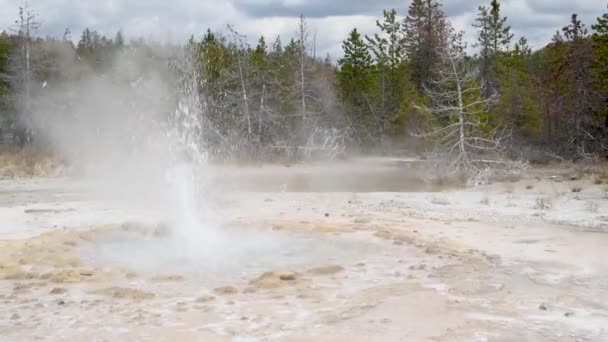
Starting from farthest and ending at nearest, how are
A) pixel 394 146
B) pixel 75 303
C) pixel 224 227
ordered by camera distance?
pixel 394 146
pixel 224 227
pixel 75 303

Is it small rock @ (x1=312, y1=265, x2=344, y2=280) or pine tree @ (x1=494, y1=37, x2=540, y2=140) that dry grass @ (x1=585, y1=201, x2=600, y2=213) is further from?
pine tree @ (x1=494, y1=37, x2=540, y2=140)

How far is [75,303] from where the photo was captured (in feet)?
23.1

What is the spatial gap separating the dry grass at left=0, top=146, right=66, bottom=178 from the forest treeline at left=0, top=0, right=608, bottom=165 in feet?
15.8

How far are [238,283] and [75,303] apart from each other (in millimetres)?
1847

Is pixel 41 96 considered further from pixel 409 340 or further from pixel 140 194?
pixel 409 340

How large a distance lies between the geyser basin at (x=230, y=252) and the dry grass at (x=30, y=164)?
49.9 feet

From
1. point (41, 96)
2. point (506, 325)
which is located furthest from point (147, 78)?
point (506, 325)

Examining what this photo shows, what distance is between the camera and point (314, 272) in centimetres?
838

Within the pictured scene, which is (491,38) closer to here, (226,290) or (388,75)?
(388,75)

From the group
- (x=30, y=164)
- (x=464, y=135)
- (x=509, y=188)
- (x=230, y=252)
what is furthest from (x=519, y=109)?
(x=230, y=252)

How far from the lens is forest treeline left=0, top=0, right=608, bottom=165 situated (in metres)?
26.0

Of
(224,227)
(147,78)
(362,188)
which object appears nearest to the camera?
(224,227)

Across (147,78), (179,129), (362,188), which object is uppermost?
(147,78)

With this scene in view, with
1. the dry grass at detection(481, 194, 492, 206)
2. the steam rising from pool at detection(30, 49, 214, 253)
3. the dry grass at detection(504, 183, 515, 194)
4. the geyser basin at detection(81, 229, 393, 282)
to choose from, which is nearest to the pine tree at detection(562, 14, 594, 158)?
the dry grass at detection(504, 183, 515, 194)
